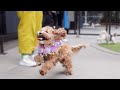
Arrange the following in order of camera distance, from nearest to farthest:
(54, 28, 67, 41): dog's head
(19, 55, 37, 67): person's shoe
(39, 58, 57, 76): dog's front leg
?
(39, 58, 57, 76): dog's front leg < (54, 28, 67, 41): dog's head < (19, 55, 37, 67): person's shoe

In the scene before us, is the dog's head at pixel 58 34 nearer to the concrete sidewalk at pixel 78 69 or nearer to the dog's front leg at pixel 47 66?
the dog's front leg at pixel 47 66

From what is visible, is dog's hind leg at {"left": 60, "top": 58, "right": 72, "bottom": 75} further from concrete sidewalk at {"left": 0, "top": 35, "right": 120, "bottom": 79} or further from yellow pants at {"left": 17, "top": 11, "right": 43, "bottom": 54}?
Answer: yellow pants at {"left": 17, "top": 11, "right": 43, "bottom": 54}

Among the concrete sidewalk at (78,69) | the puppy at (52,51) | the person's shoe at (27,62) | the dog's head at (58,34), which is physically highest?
the dog's head at (58,34)

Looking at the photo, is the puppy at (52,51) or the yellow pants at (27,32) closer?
the puppy at (52,51)

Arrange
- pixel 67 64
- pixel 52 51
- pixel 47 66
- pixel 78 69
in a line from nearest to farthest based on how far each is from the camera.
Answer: pixel 47 66, pixel 52 51, pixel 67 64, pixel 78 69

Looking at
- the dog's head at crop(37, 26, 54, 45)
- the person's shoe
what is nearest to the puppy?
the dog's head at crop(37, 26, 54, 45)

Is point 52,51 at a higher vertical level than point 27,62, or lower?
higher

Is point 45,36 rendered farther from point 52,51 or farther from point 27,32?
point 27,32

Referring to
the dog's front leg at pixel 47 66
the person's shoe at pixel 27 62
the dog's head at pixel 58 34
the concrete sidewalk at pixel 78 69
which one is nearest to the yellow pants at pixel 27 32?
the person's shoe at pixel 27 62

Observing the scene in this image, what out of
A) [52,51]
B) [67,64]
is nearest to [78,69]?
[67,64]

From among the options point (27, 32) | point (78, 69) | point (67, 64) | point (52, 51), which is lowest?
point (78, 69)

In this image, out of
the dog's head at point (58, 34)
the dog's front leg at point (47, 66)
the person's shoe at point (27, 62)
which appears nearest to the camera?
the dog's front leg at point (47, 66)
